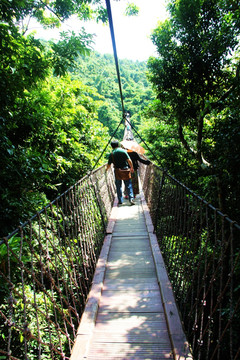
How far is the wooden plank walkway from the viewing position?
1409mm

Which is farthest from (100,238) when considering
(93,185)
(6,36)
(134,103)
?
(134,103)

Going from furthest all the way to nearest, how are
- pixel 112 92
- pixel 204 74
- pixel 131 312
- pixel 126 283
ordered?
1. pixel 112 92
2. pixel 204 74
3. pixel 126 283
4. pixel 131 312

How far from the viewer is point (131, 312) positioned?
173cm

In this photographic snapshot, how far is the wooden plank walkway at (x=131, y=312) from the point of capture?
1.41 m

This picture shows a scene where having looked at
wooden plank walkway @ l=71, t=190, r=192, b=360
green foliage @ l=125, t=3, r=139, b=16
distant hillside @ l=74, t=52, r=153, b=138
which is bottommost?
wooden plank walkway @ l=71, t=190, r=192, b=360

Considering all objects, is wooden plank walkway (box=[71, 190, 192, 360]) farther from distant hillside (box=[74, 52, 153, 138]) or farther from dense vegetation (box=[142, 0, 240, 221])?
distant hillside (box=[74, 52, 153, 138])

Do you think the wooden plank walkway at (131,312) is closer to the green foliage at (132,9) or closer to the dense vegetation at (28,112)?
the dense vegetation at (28,112)

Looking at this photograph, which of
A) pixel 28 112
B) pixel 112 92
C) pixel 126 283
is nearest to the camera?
pixel 126 283

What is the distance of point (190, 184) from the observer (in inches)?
251

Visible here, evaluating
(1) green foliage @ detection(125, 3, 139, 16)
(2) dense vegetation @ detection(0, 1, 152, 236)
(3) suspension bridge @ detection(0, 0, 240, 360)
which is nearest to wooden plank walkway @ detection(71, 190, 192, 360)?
(3) suspension bridge @ detection(0, 0, 240, 360)

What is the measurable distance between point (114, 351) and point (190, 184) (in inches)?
216

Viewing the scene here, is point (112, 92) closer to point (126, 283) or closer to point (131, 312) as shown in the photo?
point (126, 283)

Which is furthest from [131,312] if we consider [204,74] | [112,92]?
[112,92]

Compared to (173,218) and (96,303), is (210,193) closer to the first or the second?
(173,218)
